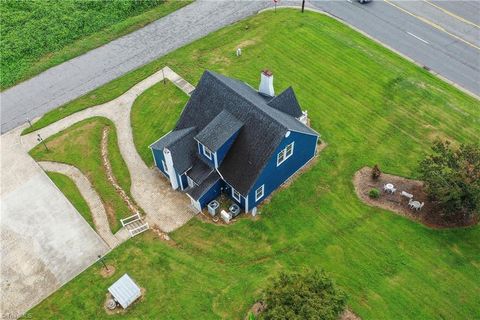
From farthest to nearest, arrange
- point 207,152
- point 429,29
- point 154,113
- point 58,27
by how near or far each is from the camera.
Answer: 1. point 58,27
2. point 429,29
3. point 154,113
4. point 207,152

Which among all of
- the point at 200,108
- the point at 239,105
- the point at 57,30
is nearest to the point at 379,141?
the point at 239,105

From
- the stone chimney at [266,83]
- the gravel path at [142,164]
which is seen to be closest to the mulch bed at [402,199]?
the stone chimney at [266,83]

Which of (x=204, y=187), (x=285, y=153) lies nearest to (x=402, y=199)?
(x=285, y=153)

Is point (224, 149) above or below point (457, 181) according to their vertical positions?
below

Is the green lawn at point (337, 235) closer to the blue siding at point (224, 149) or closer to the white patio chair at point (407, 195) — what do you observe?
the white patio chair at point (407, 195)

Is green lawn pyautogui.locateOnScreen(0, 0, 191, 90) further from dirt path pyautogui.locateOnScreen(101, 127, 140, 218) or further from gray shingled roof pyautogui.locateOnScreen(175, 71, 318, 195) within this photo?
gray shingled roof pyautogui.locateOnScreen(175, 71, 318, 195)

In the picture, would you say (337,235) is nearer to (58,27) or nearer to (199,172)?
(199,172)

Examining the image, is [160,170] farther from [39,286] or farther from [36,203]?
[39,286]
